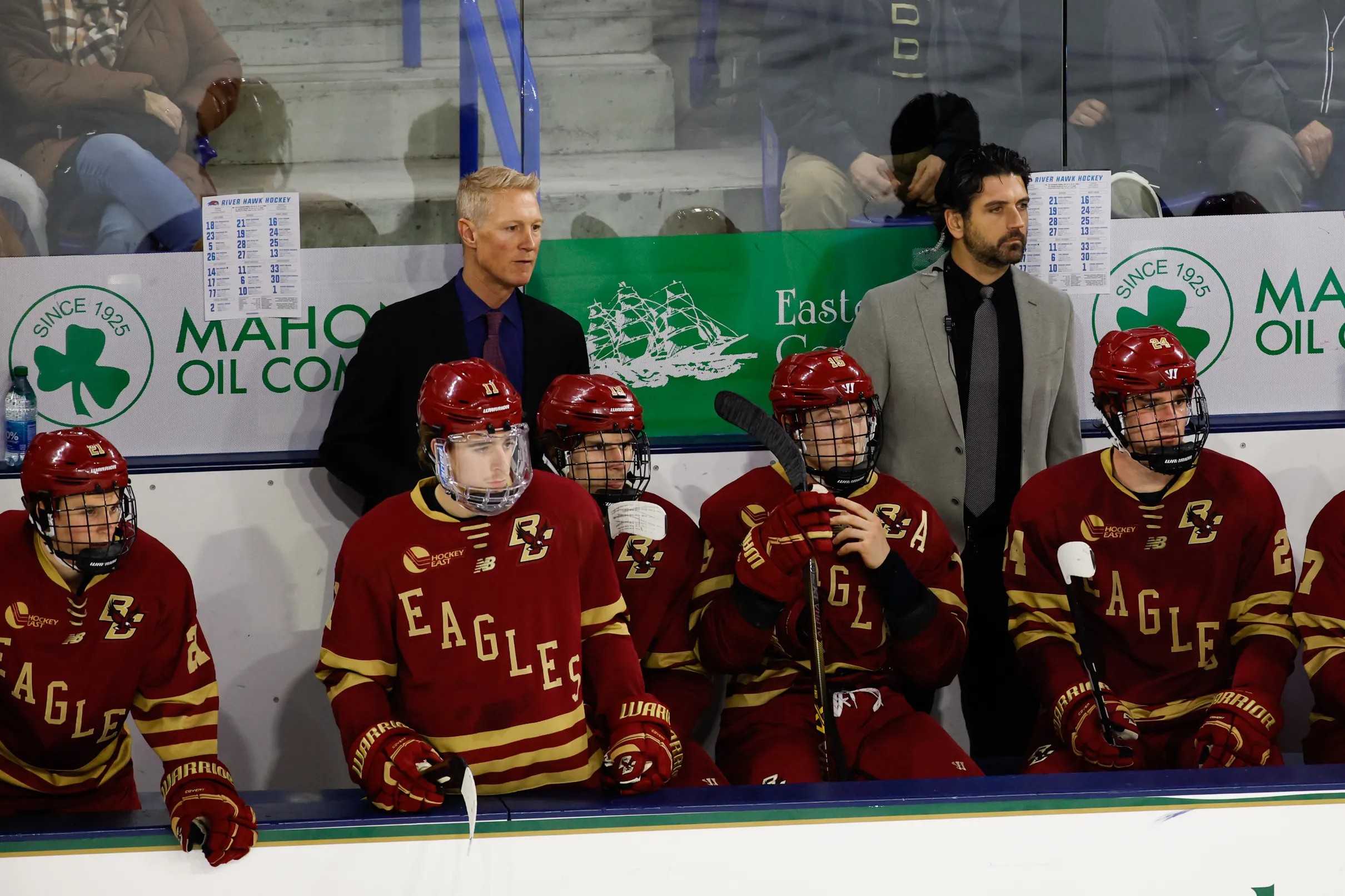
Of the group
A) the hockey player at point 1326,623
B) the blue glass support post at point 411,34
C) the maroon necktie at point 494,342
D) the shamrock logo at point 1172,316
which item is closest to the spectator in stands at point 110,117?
the blue glass support post at point 411,34

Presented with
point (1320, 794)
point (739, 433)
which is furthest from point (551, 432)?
point (1320, 794)

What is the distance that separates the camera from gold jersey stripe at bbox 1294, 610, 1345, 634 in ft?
9.49

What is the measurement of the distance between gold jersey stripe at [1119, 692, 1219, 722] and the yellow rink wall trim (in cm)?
90

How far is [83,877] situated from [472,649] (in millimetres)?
710

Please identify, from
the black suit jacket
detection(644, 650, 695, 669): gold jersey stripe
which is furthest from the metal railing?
detection(644, 650, 695, 669): gold jersey stripe

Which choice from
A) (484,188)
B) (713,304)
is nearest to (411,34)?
(484,188)

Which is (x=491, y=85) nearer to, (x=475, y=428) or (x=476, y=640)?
(x=475, y=428)

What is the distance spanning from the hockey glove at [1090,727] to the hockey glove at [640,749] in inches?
33.8

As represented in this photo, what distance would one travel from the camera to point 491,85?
13.0 ft

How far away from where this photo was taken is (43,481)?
257 centimetres

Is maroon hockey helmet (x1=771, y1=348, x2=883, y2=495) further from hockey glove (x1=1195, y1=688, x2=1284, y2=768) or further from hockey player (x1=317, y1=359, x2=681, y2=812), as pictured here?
hockey glove (x1=1195, y1=688, x2=1284, y2=768)

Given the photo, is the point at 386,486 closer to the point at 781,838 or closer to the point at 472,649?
the point at 472,649

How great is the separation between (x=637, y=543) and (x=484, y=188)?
105 cm

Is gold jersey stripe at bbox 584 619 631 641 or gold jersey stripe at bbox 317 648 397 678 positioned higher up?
gold jersey stripe at bbox 584 619 631 641
